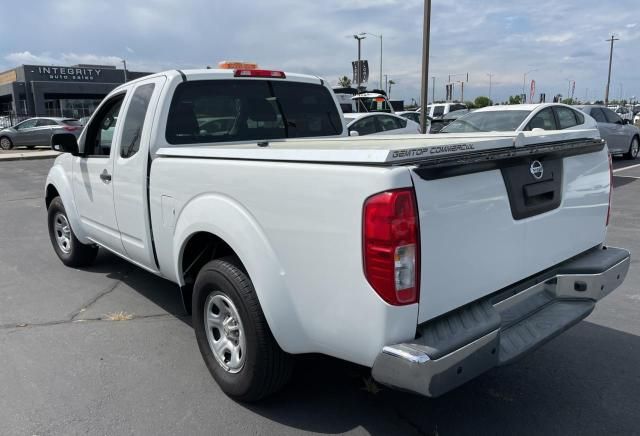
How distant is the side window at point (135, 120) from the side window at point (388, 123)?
10.2 m

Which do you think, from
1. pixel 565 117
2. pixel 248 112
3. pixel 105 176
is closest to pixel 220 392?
pixel 105 176

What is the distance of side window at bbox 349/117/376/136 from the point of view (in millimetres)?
13031

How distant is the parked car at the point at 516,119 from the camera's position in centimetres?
977

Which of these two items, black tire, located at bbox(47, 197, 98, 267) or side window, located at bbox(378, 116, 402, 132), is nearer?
black tire, located at bbox(47, 197, 98, 267)

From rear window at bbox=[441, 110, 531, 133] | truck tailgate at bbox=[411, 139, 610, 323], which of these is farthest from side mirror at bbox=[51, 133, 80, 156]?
rear window at bbox=[441, 110, 531, 133]

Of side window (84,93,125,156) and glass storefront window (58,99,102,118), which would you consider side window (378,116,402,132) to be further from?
glass storefront window (58,99,102,118)

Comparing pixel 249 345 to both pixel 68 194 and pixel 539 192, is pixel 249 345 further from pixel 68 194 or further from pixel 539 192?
pixel 68 194

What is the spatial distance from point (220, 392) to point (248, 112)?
2306 millimetres

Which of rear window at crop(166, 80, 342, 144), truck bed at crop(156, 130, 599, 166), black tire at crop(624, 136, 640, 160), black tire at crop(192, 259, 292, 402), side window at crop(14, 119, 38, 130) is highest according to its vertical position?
rear window at crop(166, 80, 342, 144)

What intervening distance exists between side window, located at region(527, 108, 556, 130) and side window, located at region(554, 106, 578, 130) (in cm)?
28

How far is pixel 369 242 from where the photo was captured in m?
2.17

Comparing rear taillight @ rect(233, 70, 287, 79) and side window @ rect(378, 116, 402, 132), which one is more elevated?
rear taillight @ rect(233, 70, 287, 79)

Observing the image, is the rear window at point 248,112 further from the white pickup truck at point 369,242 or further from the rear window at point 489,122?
the rear window at point 489,122

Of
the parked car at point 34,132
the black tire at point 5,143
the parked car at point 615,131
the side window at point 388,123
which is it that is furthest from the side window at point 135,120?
the black tire at point 5,143
